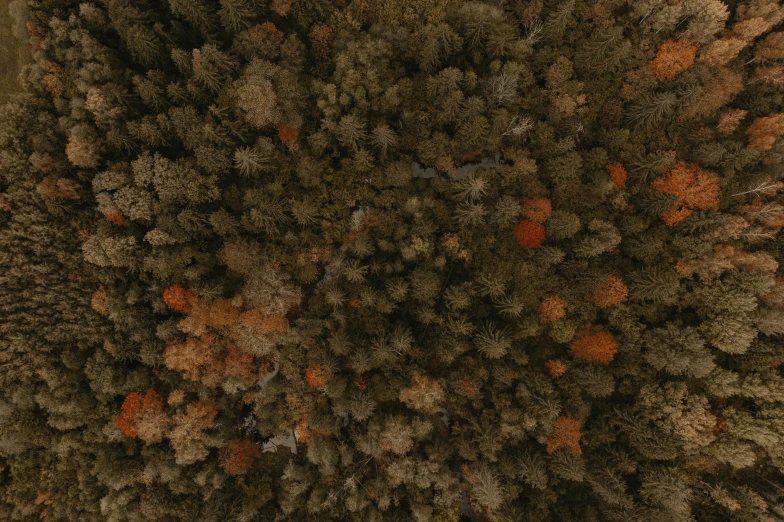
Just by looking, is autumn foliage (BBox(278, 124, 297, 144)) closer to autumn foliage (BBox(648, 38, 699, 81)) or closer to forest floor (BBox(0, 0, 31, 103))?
forest floor (BBox(0, 0, 31, 103))

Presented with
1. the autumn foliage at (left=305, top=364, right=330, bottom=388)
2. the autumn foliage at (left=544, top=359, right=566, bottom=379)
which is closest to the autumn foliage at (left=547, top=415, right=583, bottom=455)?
the autumn foliage at (left=544, top=359, right=566, bottom=379)

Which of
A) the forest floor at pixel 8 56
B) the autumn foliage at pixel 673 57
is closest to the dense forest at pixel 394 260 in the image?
the autumn foliage at pixel 673 57

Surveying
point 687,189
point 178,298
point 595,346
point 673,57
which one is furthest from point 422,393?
point 673,57

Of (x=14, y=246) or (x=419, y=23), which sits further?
(x=419, y=23)

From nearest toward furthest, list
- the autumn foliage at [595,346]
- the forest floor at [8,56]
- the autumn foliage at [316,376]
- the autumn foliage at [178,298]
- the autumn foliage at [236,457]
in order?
the autumn foliage at [178,298] → the autumn foliage at [316,376] → the autumn foliage at [236,457] → the autumn foliage at [595,346] → the forest floor at [8,56]

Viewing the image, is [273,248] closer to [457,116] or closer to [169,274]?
[169,274]

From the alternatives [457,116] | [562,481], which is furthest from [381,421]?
[457,116]

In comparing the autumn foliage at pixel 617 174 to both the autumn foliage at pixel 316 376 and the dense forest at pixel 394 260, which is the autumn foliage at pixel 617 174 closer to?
the dense forest at pixel 394 260
